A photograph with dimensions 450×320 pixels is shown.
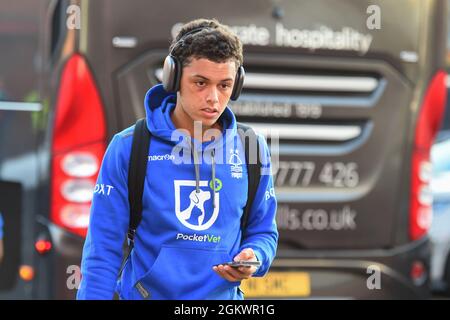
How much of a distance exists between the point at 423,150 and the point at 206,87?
3.58 metres

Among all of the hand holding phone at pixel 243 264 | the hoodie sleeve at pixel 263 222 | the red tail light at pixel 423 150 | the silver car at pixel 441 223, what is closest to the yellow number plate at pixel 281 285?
the red tail light at pixel 423 150

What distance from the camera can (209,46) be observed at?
330 cm

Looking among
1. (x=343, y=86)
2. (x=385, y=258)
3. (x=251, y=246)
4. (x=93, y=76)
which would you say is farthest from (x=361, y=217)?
(x=251, y=246)

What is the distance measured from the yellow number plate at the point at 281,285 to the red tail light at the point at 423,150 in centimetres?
83

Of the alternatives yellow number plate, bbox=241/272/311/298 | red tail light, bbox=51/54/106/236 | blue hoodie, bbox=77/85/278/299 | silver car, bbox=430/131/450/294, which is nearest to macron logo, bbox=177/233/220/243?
blue hoodie, bbox=77/85/278/299

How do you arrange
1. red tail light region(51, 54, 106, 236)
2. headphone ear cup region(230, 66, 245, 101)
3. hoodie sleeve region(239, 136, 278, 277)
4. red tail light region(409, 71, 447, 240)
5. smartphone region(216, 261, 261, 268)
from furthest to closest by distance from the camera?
1. red tail light region(409, 71, 447, 240)
2. red tail light region(51, 54, 106, 236)
3. headphone ear cup region(230, 66, 245, 101)
4. hoodie sleeve region(239, 136, 278, 277)
5. smartphone region(216, 261, 261, 268)

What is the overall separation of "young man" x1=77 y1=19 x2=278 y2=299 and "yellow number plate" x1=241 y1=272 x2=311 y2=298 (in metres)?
2.82

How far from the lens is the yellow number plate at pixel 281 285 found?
6195 mm

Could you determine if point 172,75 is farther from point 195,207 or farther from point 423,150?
point 423,150

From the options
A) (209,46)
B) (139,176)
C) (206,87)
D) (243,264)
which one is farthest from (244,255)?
(209,46)

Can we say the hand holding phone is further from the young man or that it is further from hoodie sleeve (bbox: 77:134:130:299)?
hoodie sleeve (bbox: 77:134:130:299)

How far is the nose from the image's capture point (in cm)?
327

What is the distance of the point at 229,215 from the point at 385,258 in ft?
11.0
